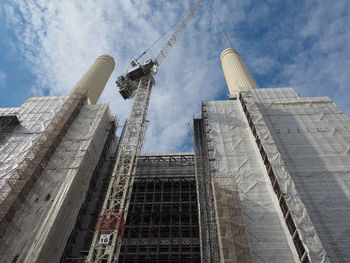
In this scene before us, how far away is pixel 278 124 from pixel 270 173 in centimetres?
818

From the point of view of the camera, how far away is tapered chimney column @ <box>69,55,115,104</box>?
37.9 metres

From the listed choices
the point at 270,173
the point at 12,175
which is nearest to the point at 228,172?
the point at 270,173

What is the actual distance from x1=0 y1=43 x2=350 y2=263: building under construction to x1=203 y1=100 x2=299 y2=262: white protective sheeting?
0.08 metres

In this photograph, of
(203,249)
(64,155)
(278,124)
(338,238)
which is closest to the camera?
(338,238)

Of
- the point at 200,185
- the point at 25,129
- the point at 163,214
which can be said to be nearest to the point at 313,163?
the point at 200,185

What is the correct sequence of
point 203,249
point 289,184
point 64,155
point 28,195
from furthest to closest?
point 64,155
point 203,249
point 28,195
point 289,184

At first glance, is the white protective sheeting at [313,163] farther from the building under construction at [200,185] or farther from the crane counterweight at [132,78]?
the crane counterweight at [132,78]

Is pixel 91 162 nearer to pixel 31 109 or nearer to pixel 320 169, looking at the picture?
pixel 31 109

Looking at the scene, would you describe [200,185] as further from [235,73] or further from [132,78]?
[235,73]

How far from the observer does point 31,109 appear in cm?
2786

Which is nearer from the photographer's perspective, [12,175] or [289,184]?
[289,184]

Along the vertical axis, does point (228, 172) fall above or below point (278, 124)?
below

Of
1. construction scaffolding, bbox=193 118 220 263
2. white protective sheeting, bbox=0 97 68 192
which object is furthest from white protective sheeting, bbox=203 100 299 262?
white protective sheeting, bbox=0 97 68 192

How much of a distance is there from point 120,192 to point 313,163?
18.4 metres
